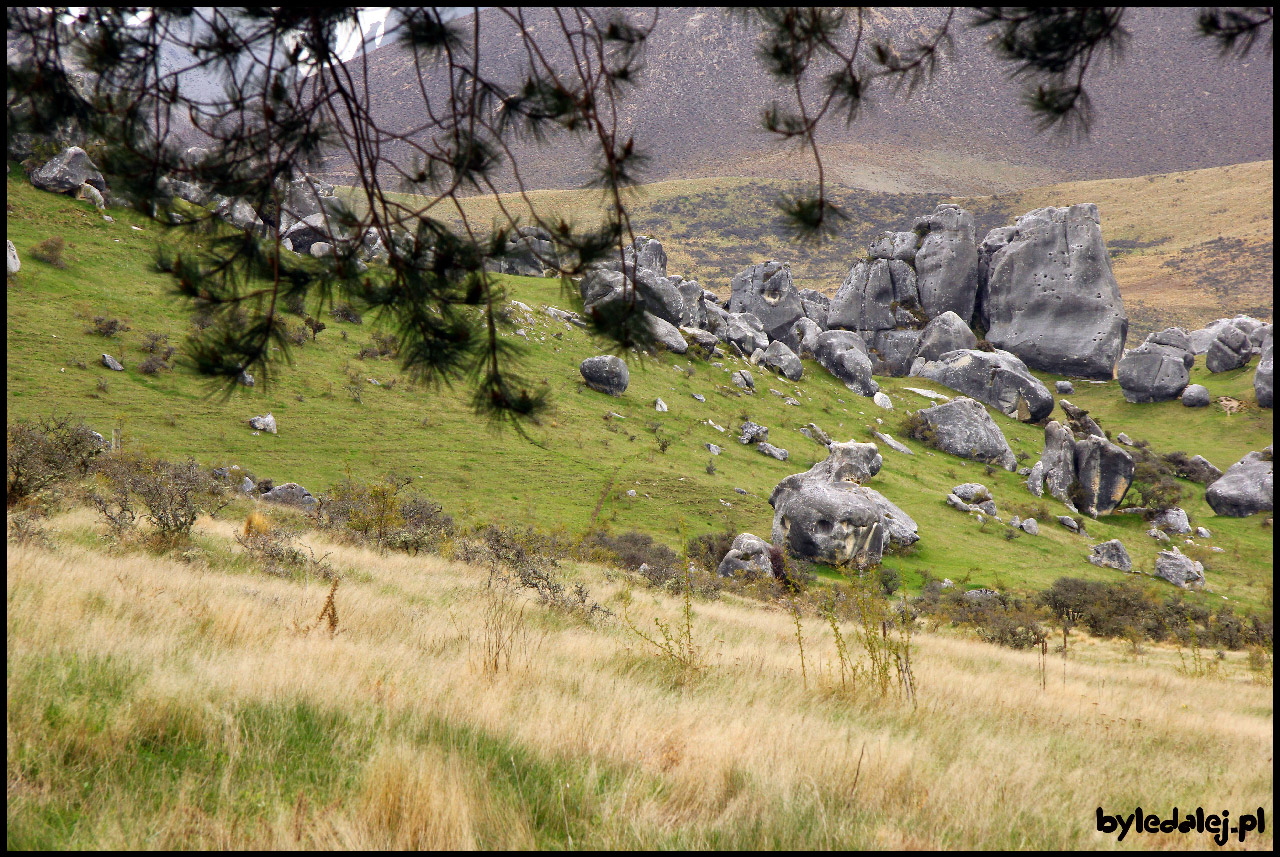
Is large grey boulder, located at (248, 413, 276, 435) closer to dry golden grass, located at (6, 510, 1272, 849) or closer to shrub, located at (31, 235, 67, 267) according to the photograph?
shrub, located at (31, 235, 67, 267)

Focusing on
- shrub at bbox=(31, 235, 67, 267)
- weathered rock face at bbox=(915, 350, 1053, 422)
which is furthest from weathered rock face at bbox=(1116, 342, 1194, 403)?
shrub at bbox=(31, 235, 67, 267)

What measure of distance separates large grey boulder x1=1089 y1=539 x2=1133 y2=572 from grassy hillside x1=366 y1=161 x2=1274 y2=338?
204 ft

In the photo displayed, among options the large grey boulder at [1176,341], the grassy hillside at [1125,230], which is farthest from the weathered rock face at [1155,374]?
the grassy hillside at [1125,230]

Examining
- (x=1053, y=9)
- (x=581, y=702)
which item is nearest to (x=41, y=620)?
(x=581, y=702)

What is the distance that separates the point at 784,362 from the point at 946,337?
2095 cm

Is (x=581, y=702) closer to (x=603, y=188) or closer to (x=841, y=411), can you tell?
(x=603, y=188)

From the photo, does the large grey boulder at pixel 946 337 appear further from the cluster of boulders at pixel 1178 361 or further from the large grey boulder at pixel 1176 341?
the large grey boulder at pixel 1176 341

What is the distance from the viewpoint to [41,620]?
398 cm

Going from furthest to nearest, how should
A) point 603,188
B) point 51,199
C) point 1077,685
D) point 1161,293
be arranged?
point 1161,293
point 51,199
point 1077,685
point 603,188

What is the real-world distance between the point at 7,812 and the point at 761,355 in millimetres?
60032

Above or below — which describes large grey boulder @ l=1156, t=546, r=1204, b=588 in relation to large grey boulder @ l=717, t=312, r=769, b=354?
below

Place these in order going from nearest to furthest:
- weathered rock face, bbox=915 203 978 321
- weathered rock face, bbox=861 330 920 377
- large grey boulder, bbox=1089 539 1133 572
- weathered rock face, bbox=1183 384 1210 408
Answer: large grey boulder, bbox=1089 539 1133 572, weathered rock face, bbox=1183 384 1210 408, weathered rock face, bbox=861 330 920 377, weathered rock face, bbox=915 203 978 321

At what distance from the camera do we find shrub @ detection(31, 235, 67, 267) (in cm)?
3544

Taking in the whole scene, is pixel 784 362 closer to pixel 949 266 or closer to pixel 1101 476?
pixel 1101 476
